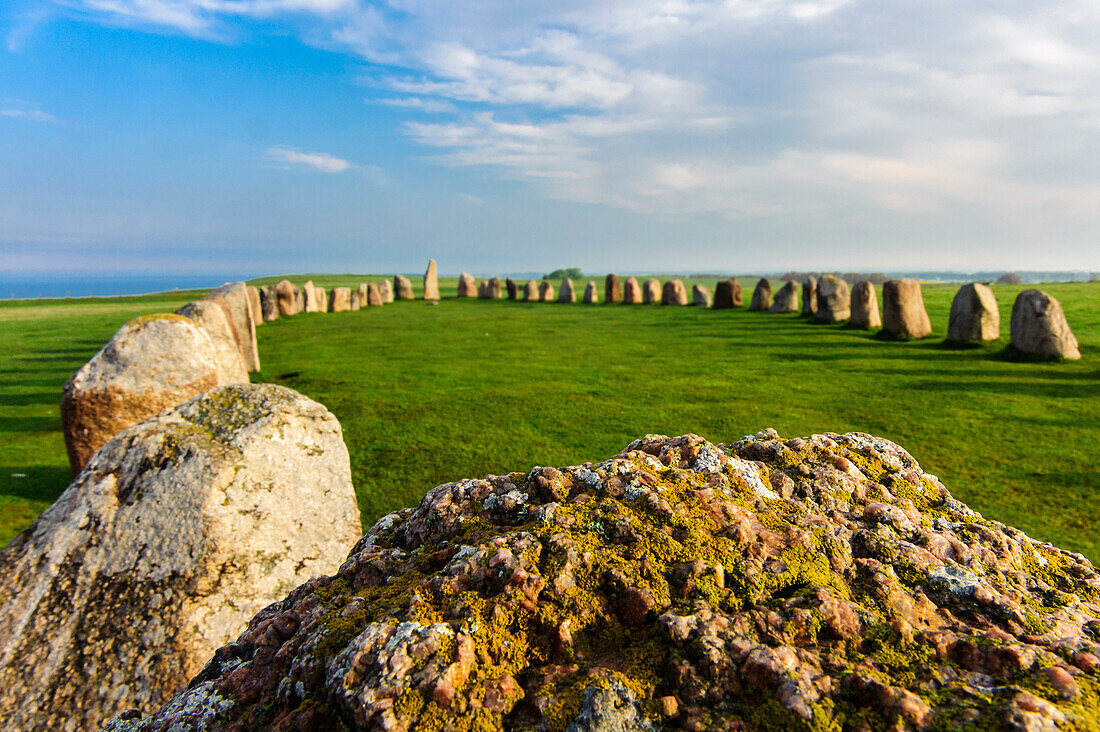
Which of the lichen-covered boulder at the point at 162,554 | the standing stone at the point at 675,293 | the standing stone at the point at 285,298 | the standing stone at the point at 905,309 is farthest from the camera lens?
the standing stone at the point at 675,293

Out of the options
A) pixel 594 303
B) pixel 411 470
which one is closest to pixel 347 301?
pixel 594 303

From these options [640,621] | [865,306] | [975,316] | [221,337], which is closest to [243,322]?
[221,337]

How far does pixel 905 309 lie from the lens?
53.3 ft

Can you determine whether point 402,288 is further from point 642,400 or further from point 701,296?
point 642,400

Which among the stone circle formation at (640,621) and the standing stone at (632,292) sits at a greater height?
the standing stone at (632,292)

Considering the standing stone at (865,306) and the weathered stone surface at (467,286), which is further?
the weathered stone surface at (467,286)

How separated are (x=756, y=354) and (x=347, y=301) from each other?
2191 cm

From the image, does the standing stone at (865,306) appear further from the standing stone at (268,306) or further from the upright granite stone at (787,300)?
the standing stone at (268,306)

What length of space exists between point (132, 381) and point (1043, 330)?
1646cm

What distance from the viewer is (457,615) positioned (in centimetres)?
171

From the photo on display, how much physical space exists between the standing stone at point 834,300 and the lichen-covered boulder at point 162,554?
62.6ft

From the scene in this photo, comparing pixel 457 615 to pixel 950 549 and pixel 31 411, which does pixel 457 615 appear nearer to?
pixel 950 549

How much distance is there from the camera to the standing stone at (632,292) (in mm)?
31781

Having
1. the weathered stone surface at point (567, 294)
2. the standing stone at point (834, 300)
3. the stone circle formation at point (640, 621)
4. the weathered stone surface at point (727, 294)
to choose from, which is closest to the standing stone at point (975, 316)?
the standing stone at point (834, 300)
